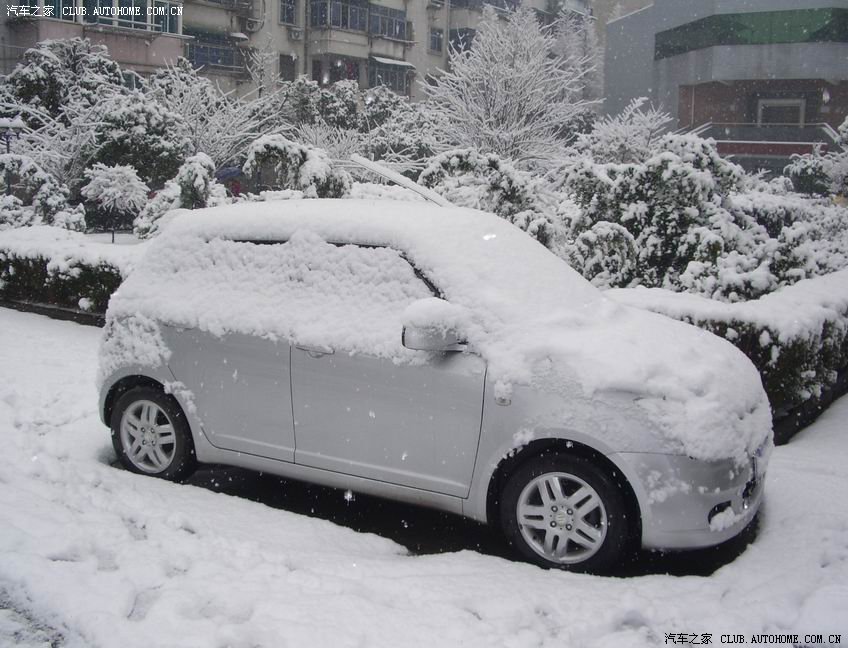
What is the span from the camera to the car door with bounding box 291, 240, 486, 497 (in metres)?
4.05

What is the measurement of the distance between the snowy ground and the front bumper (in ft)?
0.67

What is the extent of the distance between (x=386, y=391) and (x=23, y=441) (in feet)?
9.14

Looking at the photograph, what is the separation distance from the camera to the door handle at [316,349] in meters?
4.39

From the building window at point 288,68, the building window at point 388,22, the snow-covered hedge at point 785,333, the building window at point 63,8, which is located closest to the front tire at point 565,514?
the snow-covered hedge at point 785,333

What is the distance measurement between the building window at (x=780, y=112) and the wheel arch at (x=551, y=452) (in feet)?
172

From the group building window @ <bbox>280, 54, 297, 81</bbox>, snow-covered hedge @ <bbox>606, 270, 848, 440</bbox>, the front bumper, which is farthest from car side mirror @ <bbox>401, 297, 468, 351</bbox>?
building window @ <bbox>280, 54, 297, 81</bbox>

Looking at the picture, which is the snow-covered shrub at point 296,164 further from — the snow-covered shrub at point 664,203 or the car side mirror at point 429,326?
the car side mirror at point 429,326

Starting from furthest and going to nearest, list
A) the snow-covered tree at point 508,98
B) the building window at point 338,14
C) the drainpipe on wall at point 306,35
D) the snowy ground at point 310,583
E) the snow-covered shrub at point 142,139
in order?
1. the drainpipe on wall at point 306,35
2. the building window at point 338,14
3. the snow-covered tree at point 508,98
4. the snow-covered shrub at point 142,139
5. the snowy ground at point 310,583

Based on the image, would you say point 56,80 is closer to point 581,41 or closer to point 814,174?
point 814,174

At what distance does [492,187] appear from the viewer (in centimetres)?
1054

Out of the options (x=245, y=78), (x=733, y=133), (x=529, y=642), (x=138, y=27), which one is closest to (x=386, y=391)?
(x=529, y=642)

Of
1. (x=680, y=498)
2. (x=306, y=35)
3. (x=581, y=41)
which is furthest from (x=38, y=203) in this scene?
(x=581, y=41)

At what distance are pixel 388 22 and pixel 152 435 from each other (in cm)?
5541

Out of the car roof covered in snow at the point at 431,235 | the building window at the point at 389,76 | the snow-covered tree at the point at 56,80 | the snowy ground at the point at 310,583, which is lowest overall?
the snowy ground at the point at 310,583
